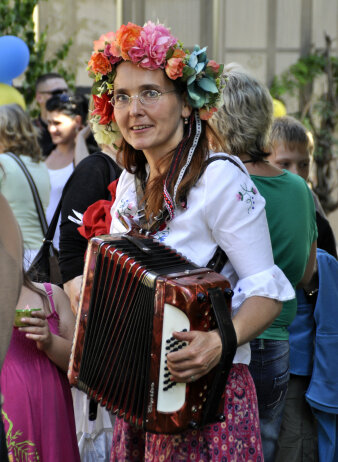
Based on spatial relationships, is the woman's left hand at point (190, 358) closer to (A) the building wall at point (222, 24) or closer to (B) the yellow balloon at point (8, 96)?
(B) the yellow balloon at point (8, 96)

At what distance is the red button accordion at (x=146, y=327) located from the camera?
6.84 feet

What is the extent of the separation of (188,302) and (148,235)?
40 centimetres

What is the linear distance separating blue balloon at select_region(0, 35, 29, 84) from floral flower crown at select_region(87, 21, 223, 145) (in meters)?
4.10

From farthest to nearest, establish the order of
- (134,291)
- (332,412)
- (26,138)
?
(26,138) < (332,412) < (134,291)

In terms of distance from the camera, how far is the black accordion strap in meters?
2.11

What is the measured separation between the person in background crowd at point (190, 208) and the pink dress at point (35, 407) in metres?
0.35

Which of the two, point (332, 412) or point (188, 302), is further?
point (332, 412)

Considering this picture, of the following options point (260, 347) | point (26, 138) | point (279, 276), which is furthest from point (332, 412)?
point (26, 138)

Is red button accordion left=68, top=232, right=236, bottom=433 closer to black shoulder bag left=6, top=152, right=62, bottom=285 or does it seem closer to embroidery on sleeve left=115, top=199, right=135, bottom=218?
embroidery on sleeve left=115, top=199, right=135, bottom=218

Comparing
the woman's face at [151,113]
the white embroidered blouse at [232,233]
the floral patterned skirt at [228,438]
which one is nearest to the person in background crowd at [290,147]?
the woman's face at [151,113]

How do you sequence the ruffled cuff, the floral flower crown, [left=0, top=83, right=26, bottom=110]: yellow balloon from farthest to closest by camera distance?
[left=0, top=83, right=26, bottom=110]: yellow balloon < the floral flower crown < the ruffled cuff

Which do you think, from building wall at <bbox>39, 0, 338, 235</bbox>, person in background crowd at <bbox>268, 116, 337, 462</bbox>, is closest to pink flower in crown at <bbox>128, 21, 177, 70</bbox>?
person in background crowd at <bbox>268, 116, 337, 462</bbox>

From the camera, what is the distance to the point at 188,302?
81.3 inches

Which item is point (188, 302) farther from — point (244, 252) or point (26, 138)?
point (26, 138)
